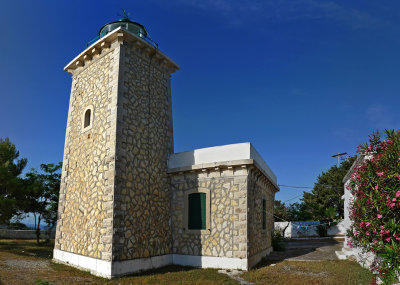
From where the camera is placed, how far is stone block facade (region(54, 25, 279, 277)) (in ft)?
29.8

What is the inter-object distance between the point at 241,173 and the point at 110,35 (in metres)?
6.76

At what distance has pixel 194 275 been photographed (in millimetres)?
8570

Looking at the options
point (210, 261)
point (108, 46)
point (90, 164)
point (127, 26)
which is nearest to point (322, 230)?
point (210, 261)

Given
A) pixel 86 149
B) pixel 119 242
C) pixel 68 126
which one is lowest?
pixel 119 242

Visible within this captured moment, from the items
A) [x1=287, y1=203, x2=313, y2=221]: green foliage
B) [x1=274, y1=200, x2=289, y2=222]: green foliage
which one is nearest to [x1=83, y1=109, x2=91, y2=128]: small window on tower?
[x1=274, y1=200, x2=289, y2=222]: green foliage

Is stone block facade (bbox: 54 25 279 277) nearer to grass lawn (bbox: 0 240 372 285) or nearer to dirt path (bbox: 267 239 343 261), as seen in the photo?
grass lawn (bbox: 0 240 372 285)

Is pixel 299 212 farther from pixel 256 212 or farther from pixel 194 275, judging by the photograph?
pixel 194 275

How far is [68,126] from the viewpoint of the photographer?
12.2 m

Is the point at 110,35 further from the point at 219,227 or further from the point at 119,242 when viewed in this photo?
the point at 219,227

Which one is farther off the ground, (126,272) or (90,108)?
(90,108)

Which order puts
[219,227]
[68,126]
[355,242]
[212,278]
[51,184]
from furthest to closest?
[51,184]
[68,126]
[219,227]
[212,278]
[355,242]

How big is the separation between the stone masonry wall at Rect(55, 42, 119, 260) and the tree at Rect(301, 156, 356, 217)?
1044 inches

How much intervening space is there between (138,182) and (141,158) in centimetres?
87

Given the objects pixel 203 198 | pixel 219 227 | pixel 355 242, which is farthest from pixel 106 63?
pixel 355 242
